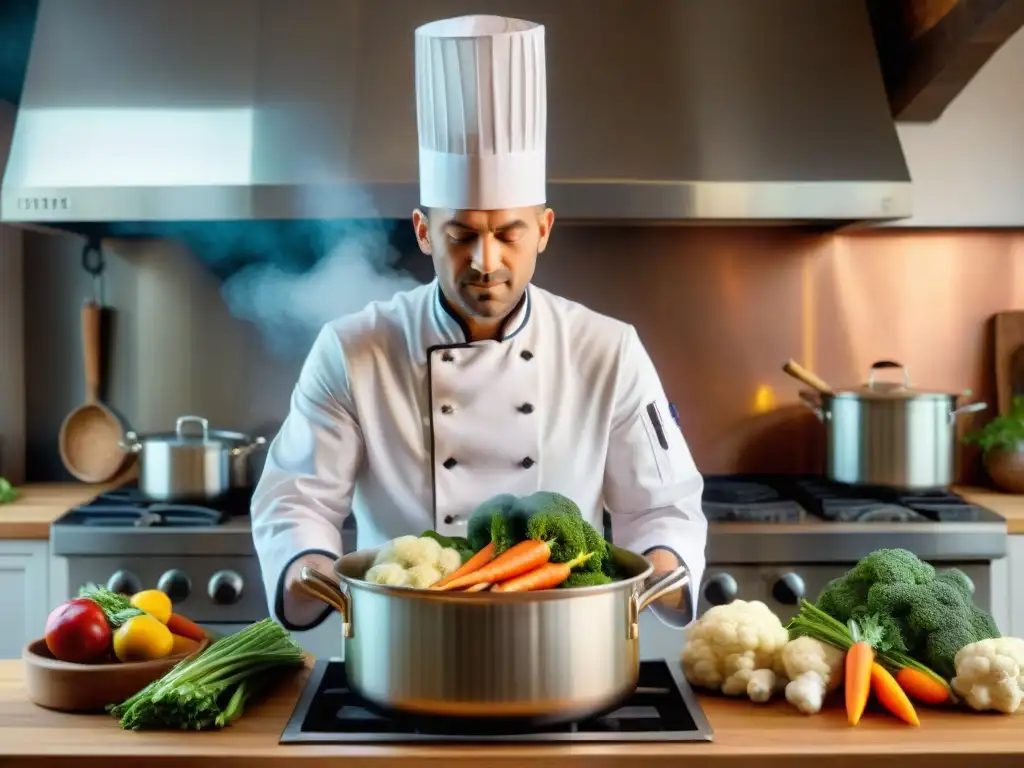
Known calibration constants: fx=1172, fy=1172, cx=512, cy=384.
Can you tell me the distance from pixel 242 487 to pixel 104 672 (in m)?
1.53

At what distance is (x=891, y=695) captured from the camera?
1360mm

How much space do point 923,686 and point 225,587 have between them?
5.31 feet

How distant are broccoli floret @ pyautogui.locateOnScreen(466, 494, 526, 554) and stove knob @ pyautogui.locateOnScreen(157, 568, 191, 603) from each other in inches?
52.5

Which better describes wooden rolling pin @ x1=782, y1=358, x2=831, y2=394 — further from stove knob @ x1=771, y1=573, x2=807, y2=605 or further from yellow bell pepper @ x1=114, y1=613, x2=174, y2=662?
yellow bell pepper @ x1=114, y1=613, x2=174, y2=662

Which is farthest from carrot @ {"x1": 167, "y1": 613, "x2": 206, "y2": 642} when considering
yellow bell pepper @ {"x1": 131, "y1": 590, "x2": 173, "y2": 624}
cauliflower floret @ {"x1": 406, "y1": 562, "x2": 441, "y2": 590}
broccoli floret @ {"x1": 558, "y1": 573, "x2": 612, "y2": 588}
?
broccoli floret @ {"x1": 558, "y1": 573, "x2": 612, "y2": 588}

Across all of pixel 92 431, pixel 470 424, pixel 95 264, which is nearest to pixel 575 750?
pixel 470 424

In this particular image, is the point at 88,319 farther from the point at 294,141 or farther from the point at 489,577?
the point at 489,577

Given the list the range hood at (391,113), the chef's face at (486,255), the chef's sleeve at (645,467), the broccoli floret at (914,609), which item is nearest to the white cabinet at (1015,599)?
the range hood at (391,113)

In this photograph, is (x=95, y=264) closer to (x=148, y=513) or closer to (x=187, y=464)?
(x=187, y=464)

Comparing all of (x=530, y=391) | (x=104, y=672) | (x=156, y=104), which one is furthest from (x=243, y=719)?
(x=156, y=104)

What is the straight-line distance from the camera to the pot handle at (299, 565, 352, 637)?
1322 millimetres

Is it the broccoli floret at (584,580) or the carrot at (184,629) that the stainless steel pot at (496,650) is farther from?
the carrot at (184,629)

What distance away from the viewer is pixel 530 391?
207cm

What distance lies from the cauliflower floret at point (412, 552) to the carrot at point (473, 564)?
0.09ft
